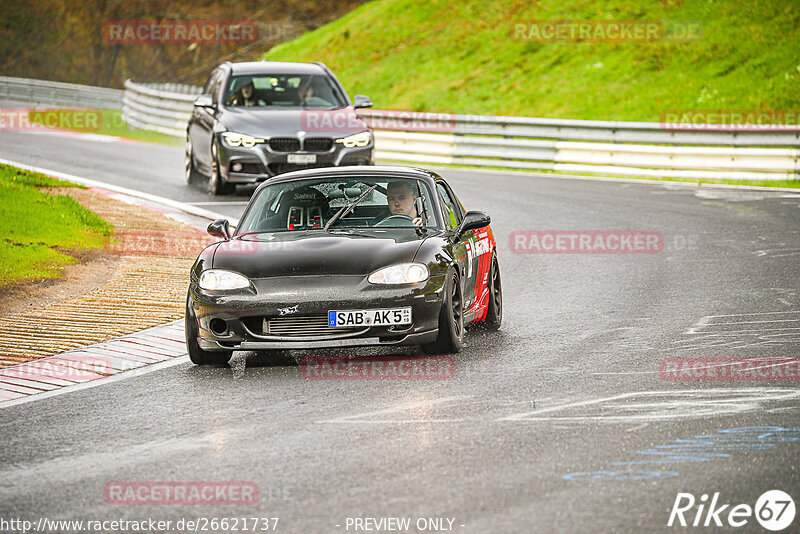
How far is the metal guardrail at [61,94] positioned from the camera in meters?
40.3

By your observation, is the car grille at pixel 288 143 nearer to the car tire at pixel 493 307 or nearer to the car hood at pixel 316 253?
the car tire at pixel 493 307

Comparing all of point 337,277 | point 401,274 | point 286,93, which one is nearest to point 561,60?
point 286,93

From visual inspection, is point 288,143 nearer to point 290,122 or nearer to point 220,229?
point 290,122

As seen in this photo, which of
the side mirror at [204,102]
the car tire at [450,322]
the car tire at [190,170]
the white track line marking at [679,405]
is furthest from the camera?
the car tire at [190,170]

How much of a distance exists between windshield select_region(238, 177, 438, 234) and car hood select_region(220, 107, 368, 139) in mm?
8387

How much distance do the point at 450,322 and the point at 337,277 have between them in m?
0.88

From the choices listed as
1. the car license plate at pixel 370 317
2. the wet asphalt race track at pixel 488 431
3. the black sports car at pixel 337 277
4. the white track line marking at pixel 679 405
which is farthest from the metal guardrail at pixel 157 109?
the white track line marking at pixel 679 405

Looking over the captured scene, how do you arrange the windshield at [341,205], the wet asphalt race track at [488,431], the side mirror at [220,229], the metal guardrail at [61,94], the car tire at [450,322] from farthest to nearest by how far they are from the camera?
the metal guardrail at [61,94], the windshield at [341,205], the side mirror at [220,229], the car tire at [450,322], the wet asphalt race track at [488,431]

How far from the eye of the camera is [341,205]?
10.1 meters

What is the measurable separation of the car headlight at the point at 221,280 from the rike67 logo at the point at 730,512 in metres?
4.01

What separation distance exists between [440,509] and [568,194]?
1559 cm

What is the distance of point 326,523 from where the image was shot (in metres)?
5.47

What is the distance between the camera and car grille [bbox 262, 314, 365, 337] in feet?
28.6

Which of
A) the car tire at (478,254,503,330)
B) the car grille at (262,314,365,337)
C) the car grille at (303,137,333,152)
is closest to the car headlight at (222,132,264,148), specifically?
the car grille at (303,137,333,152)
